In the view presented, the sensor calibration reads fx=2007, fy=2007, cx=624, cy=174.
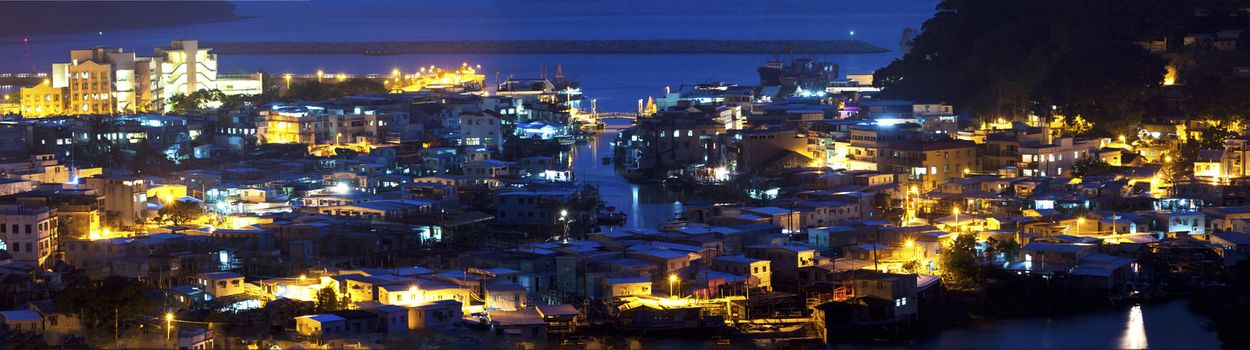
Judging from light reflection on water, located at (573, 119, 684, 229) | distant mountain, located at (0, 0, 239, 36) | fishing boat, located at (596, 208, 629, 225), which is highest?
distant mountain, located at (0, 0, 239, 36)

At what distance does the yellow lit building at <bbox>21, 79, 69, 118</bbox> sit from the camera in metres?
Answer: 18.0

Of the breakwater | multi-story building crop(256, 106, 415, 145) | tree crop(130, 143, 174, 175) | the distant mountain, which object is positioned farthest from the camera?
the distant mountain

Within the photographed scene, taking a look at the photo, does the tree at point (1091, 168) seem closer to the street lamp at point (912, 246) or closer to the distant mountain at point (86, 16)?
the street lamp at point (912, 246)

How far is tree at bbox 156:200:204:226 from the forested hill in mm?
6584

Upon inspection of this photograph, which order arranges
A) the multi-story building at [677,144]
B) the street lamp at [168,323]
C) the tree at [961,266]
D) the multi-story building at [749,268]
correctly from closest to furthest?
the street lamp at [168,323] → the multi-story building at [749,268] → the tree at [961,266] → the multi-story building at [677,144]

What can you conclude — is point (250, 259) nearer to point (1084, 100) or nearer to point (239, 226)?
point (239, 226)

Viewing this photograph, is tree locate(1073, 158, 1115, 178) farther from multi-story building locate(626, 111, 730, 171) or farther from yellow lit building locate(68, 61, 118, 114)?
yellow lit building locate(68, 61, 118, 114)

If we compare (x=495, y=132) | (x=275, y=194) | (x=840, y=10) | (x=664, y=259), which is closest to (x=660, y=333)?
(x=664, y=259)

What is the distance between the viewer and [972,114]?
1684cm

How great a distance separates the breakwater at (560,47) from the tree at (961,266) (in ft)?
75.4

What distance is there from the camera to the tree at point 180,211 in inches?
448

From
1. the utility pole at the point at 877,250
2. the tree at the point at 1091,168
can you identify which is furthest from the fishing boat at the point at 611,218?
the tree at the point at 1091,168

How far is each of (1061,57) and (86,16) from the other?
34.8 meters

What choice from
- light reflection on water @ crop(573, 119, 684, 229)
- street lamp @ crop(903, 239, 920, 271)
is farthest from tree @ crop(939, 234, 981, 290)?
light reflection on water @ crop(573, 119, 684, 229)
